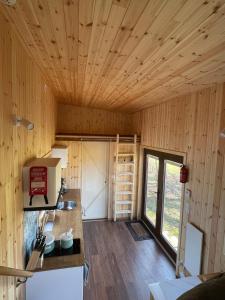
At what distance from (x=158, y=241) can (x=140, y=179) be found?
1.57m

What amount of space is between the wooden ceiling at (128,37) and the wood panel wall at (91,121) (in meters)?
2.89

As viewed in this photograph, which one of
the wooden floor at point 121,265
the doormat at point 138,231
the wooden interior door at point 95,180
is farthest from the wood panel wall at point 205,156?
the wooden interior door at point 95,180

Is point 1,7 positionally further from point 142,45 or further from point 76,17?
point 142,45

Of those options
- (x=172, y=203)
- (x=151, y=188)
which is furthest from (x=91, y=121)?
(x=172, y=203)

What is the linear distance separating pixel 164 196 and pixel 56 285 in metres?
2.54

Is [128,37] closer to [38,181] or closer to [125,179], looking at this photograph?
[38,181]

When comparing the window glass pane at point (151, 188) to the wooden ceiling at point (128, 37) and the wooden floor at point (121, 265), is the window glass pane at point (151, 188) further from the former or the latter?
the wooden ceiling at point (128, 37)

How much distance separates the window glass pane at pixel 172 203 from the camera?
338 centimetres

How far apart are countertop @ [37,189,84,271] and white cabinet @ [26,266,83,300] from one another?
0.19 feet

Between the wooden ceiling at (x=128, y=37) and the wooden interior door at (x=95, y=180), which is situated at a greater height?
the wooden ceiling at (x=128, y=37)

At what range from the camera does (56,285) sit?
6.44ft

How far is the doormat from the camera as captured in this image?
425 cm

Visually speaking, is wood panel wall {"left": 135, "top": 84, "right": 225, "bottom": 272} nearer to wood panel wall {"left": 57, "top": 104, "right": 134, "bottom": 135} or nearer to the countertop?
the countertop

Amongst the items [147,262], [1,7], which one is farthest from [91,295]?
[1,7]
